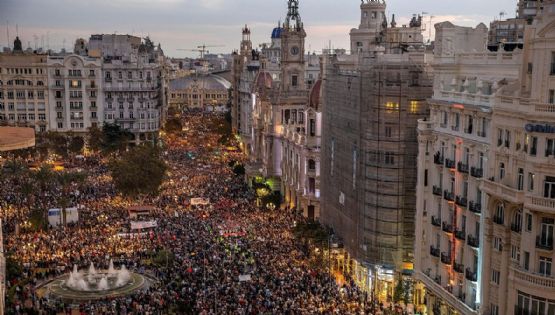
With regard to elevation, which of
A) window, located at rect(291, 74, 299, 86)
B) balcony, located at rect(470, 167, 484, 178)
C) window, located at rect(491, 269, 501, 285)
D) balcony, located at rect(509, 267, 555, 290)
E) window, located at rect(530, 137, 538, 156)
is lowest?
window, located at rect(491, 269, 501, 285)

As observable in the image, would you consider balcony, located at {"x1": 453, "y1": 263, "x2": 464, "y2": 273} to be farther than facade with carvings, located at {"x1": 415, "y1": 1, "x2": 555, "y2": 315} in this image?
Yes

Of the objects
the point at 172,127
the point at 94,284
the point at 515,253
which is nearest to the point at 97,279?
the point at 94,284

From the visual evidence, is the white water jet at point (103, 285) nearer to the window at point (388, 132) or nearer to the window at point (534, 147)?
the window at point (388, 132)

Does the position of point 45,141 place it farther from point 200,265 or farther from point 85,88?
point 200,265

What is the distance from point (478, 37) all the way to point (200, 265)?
89.4 feet

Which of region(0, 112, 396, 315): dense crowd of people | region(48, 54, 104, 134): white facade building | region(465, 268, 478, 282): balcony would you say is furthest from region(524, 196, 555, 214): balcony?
region(48, 54, 104, 134): white facade building

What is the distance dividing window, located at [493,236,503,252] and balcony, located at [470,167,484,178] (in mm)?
3726

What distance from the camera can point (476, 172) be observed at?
38.7 meters

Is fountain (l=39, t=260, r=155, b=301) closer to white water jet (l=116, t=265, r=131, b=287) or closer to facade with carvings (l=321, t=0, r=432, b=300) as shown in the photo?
white water jet (l=116, t=265, r=131, b=287)

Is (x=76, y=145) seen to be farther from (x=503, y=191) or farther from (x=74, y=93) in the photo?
(x=503, y=191)

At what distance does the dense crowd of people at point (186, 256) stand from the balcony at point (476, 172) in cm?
1313

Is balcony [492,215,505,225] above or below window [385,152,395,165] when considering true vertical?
below

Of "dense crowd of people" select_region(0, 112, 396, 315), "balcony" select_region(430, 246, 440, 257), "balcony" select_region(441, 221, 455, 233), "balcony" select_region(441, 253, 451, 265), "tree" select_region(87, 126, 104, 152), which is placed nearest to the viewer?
"balcony" select_region(441, 221, 455, 233)

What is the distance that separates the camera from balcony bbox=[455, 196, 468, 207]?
40.0 meters
